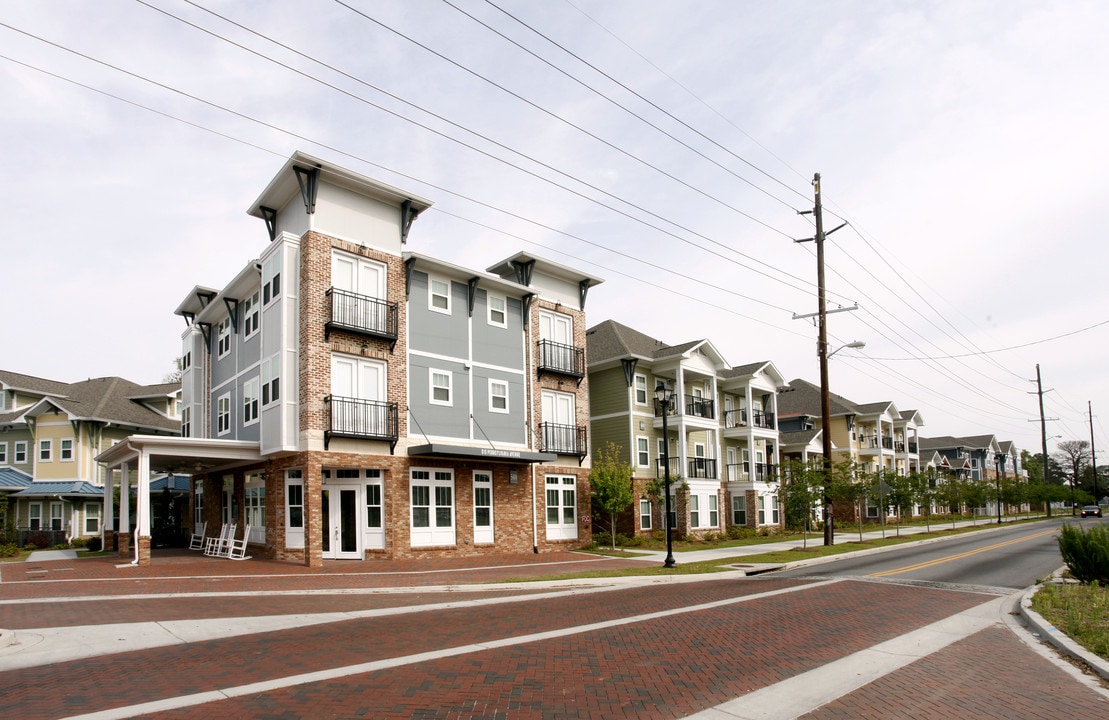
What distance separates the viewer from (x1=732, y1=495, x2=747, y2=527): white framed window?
4169 cm

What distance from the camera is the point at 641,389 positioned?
37.5m

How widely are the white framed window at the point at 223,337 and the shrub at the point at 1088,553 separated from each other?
27323 mm

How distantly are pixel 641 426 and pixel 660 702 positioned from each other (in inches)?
Answer: 1148

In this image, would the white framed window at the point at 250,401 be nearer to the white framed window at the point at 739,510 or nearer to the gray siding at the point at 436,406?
the gray siding at the point at 436,406

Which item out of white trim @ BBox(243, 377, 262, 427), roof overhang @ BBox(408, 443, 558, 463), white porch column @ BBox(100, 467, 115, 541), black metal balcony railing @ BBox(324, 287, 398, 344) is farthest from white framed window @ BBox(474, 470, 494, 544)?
white porch column @ BBox(100, 467, 115, 541)

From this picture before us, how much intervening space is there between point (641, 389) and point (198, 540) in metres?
20.9

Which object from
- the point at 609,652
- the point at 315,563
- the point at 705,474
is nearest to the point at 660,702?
the point at 609,652

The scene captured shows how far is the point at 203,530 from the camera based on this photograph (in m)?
31.6

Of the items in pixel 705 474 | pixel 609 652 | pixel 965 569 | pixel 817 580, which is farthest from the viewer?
pixel 705 474

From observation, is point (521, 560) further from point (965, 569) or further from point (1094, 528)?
point (1094, 528)

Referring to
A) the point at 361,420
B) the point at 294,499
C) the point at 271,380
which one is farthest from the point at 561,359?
the point at 294,499

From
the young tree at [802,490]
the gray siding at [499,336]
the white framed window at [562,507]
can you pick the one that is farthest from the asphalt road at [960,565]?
the gray siding at [499,336]

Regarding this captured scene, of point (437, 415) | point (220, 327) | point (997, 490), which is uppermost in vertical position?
point (220, 327)

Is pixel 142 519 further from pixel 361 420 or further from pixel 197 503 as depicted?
pixel 197 503
